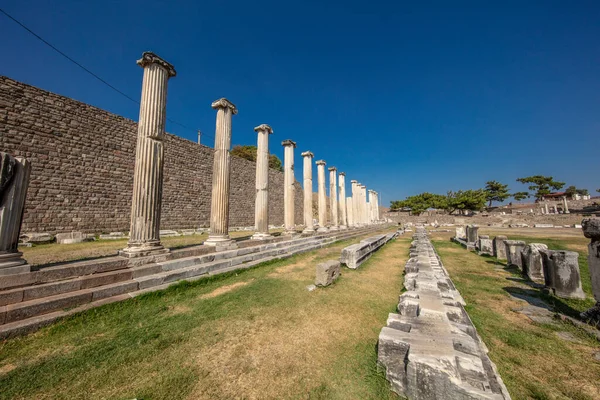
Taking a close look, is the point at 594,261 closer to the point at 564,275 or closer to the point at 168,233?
the point at 564,275

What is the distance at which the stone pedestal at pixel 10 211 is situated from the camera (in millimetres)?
3131

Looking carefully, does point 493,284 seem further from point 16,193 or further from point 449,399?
point 16,193

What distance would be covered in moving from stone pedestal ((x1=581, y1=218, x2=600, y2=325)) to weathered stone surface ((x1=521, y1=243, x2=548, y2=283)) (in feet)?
7.96

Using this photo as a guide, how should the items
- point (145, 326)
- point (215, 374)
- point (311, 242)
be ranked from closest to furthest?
point (215, 374) < point (145, 326) < point (311, 242)

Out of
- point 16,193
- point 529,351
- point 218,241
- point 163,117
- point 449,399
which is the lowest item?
point 529,351

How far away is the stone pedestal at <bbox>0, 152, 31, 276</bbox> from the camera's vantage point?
10.3ft

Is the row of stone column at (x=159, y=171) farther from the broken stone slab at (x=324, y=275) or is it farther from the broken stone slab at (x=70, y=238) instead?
the broken stone slab at (x=70, y=238)

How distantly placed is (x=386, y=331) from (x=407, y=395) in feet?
1.73

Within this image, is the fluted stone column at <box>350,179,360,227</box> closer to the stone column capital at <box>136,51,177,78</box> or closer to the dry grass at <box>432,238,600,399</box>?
the dry grass at <box>432,238,600,399</box>

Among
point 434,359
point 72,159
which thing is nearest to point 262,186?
point 434,359

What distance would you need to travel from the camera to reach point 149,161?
5.23m

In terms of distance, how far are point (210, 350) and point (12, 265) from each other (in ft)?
10.2

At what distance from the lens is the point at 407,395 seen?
1925mm

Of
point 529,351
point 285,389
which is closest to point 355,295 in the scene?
point 529,351
